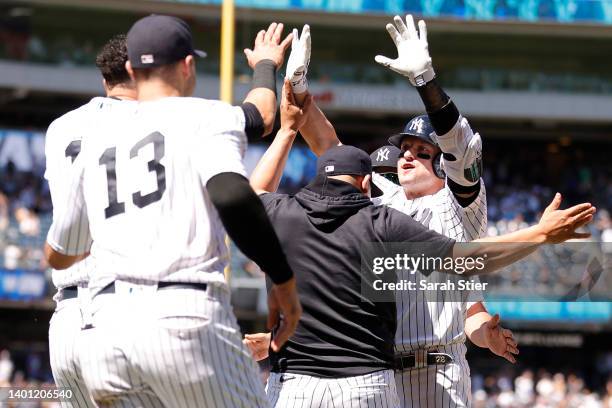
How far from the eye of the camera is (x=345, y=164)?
4480mm

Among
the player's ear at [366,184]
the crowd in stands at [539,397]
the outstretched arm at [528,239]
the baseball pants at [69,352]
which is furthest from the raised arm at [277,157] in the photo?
the crowd in stands at [539,397]

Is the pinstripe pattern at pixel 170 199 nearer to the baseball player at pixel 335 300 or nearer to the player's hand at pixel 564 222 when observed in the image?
the baseball player at pixel 335 300

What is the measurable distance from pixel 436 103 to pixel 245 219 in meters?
1.56

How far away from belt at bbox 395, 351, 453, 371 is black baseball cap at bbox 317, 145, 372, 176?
1.00 meters


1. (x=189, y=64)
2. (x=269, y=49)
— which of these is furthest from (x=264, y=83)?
(x=189, y=64)

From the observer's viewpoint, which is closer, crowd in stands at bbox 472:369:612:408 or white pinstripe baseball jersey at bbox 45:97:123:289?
white pinstripe baseball jersey at bbox 45:97:123:289

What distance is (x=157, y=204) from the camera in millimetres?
3391

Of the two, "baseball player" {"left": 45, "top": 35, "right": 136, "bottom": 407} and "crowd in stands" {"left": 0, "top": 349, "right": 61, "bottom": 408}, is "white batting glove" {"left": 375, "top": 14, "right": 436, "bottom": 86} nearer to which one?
"baseball player" {"left": 45, "top": 35, "right": 136, "bottom": 407}

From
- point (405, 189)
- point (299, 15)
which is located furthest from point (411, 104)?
point (405, 189)

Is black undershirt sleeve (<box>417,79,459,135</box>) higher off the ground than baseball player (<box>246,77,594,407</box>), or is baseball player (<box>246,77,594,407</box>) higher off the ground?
black undershirt sleeve (<box>417,79,459,135</box>)

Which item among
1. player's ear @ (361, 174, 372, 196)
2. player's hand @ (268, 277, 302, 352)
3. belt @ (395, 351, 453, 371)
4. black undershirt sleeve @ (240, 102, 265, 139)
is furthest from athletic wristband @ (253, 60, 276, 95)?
belt @ (395, 351, 453, 371)

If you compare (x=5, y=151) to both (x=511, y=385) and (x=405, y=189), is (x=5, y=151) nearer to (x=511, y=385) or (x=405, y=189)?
(x=511, y=385)

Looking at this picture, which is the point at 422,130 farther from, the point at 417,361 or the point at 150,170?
the point at 150,170

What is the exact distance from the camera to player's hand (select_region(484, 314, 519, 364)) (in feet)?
16.0
